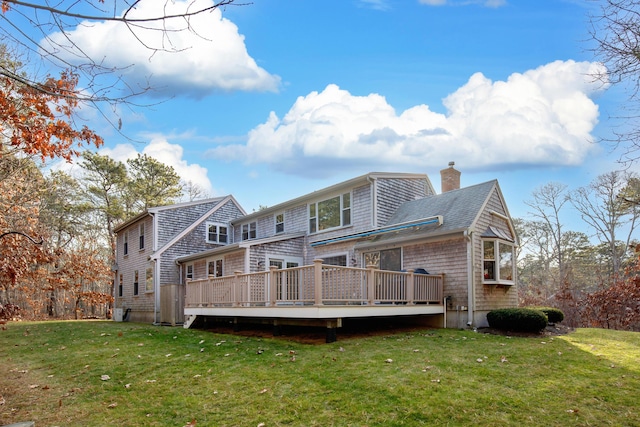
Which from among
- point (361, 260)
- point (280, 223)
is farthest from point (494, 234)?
point (280, 223)

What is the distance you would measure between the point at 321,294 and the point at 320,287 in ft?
0.62

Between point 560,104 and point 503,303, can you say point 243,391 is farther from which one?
point 503,303

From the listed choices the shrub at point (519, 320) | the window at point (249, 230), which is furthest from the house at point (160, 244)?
the shrub at point (519, 320)

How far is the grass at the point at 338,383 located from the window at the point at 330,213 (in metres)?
7.18

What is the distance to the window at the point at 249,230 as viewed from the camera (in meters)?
23.2

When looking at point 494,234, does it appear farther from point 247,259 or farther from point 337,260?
point 247,259

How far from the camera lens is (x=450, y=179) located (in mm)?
18719

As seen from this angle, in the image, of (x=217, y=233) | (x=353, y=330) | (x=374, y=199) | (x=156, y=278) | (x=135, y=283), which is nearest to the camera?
(x=353, y=330)

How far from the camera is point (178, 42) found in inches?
192

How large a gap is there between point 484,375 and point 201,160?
14777 millimetres

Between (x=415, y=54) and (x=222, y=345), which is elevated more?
(x=415, y=54)

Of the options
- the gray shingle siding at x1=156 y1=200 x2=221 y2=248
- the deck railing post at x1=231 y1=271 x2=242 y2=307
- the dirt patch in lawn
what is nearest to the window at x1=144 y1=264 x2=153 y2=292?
the gray shingle siding at x1=156 y1=200 x2=221 y2=248

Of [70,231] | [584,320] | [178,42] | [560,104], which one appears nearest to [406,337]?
[560,104]

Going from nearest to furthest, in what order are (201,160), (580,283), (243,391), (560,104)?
(243,391) → (560,104) → (201,160) → (580,283)
